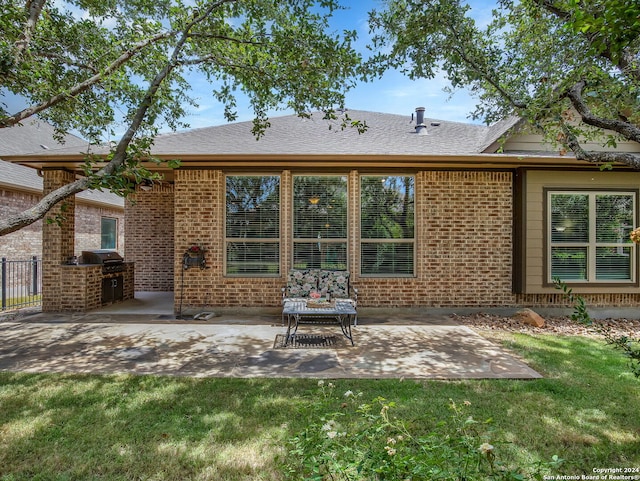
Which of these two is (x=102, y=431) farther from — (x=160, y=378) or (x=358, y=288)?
(x=358, y=288)

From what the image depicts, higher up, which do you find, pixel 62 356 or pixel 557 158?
pixel 557 158

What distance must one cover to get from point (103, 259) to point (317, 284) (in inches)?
206

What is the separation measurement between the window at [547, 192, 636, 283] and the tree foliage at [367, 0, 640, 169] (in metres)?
2.27

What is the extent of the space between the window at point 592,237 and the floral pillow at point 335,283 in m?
4.37

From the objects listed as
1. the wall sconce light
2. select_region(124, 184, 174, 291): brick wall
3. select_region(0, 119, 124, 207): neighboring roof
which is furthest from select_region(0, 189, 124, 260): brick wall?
the wall sconce light

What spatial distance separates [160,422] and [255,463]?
Result: 1.08m

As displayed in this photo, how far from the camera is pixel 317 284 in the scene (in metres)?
6.86

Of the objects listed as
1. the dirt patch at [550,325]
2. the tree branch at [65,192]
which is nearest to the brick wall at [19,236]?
the tree branch at [65,192]

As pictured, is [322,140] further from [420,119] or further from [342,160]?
[420,119]

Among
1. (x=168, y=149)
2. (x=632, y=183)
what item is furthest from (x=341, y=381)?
(x=632, y=183)

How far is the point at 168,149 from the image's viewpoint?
23.0ft

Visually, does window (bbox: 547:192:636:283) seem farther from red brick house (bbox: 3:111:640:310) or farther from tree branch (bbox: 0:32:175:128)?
tree branch (bbox: 0:32:175:128)

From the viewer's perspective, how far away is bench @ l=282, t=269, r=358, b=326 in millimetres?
6754

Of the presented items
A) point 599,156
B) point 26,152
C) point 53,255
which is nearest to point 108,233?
point 26,152
